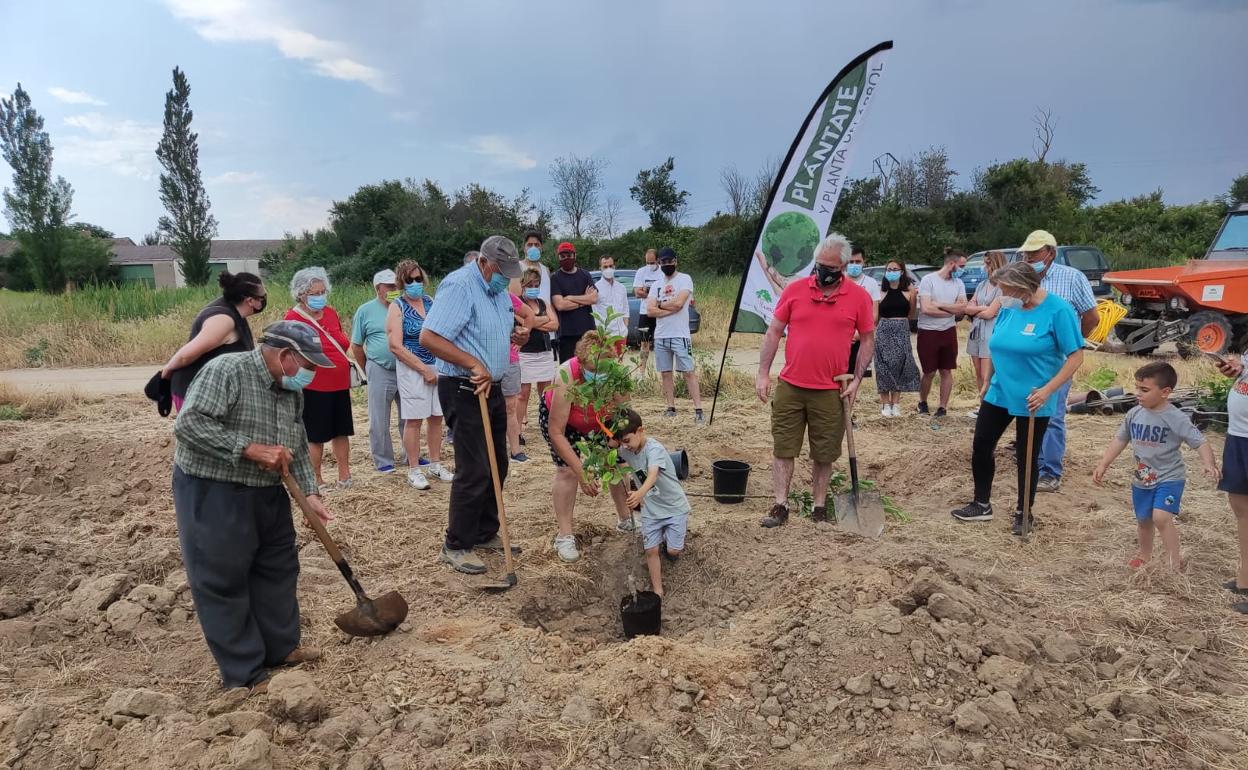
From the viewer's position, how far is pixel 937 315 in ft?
24.6

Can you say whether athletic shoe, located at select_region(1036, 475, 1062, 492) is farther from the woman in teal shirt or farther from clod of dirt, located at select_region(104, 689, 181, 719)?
clod of dirt, located at select_region(104, 689, 181, 719)

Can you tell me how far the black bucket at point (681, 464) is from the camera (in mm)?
5562

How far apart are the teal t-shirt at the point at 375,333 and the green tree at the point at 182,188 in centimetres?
2985

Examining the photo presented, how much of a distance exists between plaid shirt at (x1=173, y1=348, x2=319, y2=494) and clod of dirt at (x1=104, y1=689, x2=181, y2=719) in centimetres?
84

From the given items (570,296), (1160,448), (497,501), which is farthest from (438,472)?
(1160,448)

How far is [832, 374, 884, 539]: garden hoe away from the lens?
464 centimetres

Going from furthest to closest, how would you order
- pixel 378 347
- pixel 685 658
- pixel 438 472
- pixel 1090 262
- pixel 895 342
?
pixel 1090 262
pixel 895 342
pixel 438 472
pixel 378 347
pixel 685 658

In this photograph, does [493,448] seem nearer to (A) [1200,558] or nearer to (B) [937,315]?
(A) [1200,558]

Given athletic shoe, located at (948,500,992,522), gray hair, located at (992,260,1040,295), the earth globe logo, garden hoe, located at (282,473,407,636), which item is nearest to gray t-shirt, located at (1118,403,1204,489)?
gray hair, located at (992,260,1040,295)

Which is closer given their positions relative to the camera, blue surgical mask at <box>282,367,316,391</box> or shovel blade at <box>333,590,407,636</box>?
blue surgical mask at <box>282,367,316,391</box>

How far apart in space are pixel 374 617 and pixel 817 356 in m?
2.95

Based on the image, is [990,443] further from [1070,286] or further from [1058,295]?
[1070,286]

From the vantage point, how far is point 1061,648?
3.06 metres

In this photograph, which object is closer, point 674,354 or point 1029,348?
point 1029,348
